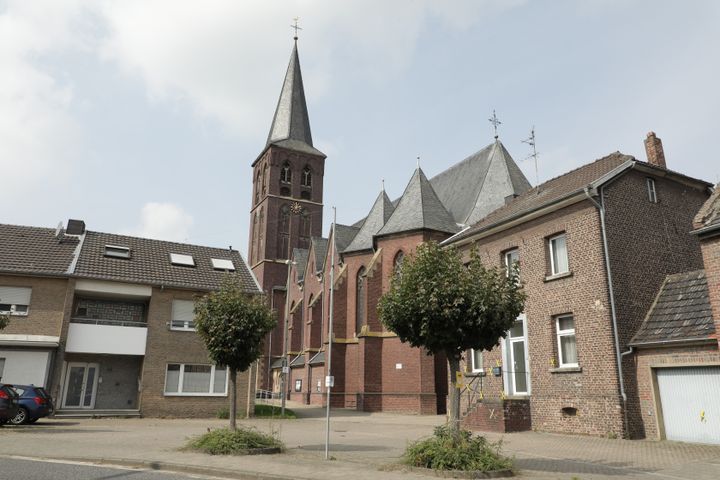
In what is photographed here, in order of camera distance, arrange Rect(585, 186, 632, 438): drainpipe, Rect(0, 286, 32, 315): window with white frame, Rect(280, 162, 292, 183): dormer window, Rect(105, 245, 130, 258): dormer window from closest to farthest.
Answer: Rect(585, 186, 632, 438): drainpipe, Rect(0, 286, 32, 315): window with white frame, Rect(105, 245, 130, 258): dormer window, Rect(280, 162, 292, 183): dormer window

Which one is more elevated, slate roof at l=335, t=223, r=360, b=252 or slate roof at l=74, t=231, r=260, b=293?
slate roof at l=335, t=223, r=360, b=252

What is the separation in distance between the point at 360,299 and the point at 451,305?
81.3 feet

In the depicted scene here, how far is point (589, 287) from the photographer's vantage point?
1683 centimetres

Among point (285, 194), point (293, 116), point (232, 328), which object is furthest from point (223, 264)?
point (293, 116)

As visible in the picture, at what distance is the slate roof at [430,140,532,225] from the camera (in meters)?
32.4

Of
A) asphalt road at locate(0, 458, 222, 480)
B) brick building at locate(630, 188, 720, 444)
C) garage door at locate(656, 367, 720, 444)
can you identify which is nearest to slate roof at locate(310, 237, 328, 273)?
brick building at locate(630, 188, 720, 444)

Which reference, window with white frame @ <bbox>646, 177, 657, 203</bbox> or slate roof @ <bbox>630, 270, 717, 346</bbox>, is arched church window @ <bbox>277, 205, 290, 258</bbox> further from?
slate roof @ <bbox>630, 270, 717, 346</bbox>

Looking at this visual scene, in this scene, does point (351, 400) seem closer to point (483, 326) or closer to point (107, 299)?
point (107, 299)

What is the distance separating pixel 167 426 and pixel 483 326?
13632 mm

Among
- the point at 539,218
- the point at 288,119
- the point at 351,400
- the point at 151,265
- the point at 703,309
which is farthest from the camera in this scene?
the point at 288,119

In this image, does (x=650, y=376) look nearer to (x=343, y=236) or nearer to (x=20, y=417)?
(x=20, y=417)

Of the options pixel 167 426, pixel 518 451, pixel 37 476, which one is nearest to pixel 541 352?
pixel 518 451

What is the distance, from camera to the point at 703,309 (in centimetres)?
1495

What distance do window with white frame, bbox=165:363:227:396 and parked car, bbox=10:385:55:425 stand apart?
581 cm
